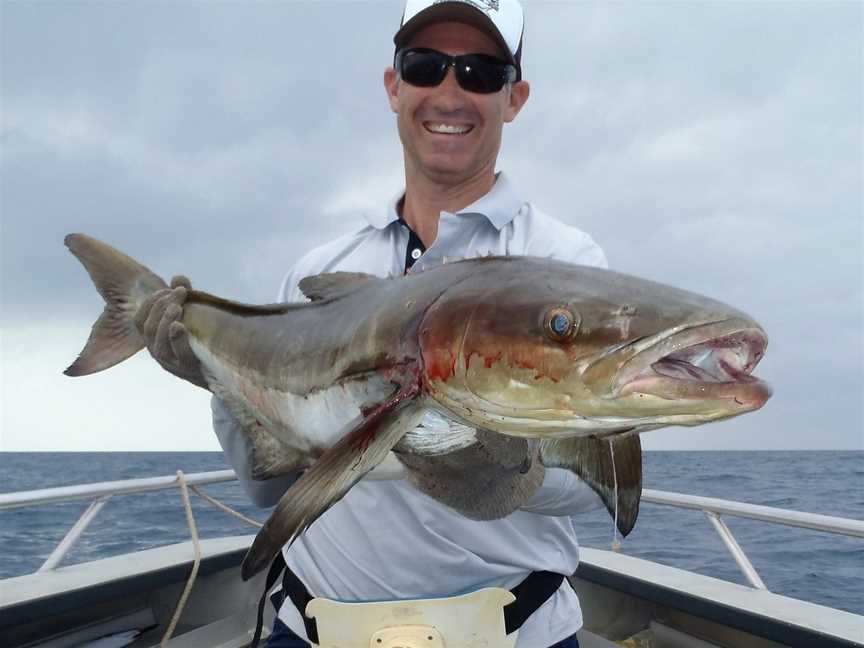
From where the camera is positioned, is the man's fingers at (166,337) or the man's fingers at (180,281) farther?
the man's fingers at (180,281)

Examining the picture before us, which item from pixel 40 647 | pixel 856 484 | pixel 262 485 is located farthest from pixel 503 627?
pixel 856 484

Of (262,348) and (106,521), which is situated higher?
(262,348)

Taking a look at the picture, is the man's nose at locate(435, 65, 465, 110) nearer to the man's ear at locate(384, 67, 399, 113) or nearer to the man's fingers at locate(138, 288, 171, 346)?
the man's ear at locate(384, 67, 399, 113)

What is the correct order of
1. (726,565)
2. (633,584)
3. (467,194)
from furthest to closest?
(726,565)
(633,584)
(467,194)

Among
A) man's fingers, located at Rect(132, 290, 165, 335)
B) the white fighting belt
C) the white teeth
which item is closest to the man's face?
the white teeth

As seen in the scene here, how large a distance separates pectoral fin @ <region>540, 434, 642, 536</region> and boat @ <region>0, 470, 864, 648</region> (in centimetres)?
221

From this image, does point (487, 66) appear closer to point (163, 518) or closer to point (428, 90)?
point (428, 90)

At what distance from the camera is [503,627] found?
2.33m

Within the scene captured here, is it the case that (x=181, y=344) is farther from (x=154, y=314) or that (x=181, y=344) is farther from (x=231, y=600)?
(x=231, y=600)

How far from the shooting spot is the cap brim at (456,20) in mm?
3037

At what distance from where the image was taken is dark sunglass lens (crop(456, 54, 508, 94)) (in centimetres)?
305

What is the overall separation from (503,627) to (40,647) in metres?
3.11

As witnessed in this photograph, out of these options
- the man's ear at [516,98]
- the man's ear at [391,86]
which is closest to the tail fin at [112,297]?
the man's ear at [391,86]

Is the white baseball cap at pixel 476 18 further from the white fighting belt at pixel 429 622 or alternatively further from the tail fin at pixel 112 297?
the white fighting belt at pixel 429 622
